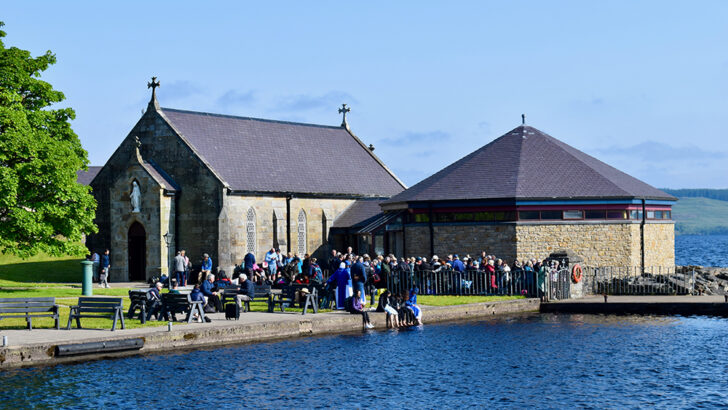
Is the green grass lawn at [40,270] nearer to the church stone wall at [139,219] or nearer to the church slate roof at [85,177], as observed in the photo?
the church stone wall at [139,219]

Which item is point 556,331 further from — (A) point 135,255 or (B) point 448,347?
(A) point 135,255

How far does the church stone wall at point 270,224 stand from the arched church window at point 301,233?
0.21 metres

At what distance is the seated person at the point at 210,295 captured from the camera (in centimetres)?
2823

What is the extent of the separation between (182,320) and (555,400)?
12749 millimetres

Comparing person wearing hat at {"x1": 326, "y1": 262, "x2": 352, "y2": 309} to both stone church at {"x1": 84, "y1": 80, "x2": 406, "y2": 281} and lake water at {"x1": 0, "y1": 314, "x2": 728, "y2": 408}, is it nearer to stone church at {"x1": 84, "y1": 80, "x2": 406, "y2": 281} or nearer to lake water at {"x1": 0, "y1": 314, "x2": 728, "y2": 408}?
lake water at {"x1": 0, "y1": 314, "x2": 728, "y2": 408}

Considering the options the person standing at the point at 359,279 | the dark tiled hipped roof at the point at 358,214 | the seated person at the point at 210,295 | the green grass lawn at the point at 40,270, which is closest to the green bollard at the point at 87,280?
the seated person at the point at 210,295

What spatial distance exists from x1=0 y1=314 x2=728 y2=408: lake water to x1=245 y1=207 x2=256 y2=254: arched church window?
2186cm

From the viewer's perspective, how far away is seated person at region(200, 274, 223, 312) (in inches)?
1111

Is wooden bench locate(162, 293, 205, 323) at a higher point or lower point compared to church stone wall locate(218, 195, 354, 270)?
lower

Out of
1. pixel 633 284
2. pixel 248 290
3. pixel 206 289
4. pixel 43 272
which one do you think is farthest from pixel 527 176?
pixel 43 272

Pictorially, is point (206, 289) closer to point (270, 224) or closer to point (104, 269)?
point (104, 269)

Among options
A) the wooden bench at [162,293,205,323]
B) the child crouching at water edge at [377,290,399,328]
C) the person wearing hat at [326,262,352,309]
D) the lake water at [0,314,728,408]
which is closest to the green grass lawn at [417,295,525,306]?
the child crouching at water edge at [377,290,399,328]

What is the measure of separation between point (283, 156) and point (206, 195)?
28.0ft

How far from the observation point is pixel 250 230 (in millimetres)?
48906
